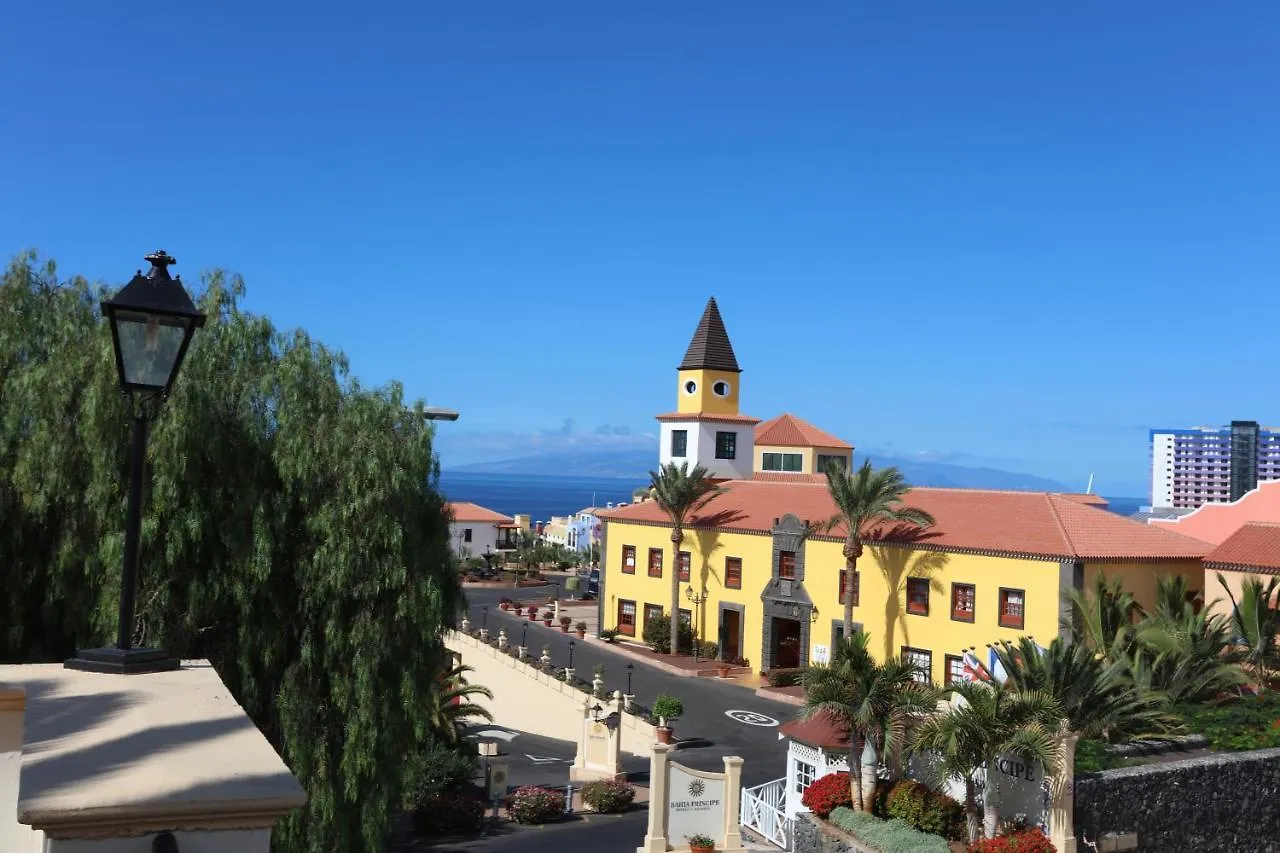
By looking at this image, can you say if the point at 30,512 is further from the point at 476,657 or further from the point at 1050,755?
the point at 476,657

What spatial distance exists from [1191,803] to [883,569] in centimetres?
2066

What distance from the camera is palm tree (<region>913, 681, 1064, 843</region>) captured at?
17.0 metres

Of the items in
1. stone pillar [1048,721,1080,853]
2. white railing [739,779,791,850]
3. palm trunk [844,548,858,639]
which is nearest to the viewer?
stone pillar [1048,721,1080,853]

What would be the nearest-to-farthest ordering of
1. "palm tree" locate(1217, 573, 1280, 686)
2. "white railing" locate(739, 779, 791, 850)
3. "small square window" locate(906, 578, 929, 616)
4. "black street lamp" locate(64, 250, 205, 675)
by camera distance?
1. "black street lamp" locate(64, 250, 205, 675)
2. "white railing" locate(739, 779, 791, 850)
3. "palm tree" locate(1217, 573, 1280, 686)
4. "small square window" locate(906, 578, 929, 616)

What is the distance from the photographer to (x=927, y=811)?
738 inches

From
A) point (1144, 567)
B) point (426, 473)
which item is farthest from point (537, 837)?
point (1144, 567)

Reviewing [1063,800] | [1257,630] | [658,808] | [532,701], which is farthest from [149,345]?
[532,701]

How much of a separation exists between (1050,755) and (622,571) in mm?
34936

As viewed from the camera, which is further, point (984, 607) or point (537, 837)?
point (984, 607)

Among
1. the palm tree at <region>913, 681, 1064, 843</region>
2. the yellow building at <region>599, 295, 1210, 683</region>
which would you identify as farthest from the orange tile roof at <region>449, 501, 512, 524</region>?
the palm tree at <region>913, 681, 1064, 843</region>

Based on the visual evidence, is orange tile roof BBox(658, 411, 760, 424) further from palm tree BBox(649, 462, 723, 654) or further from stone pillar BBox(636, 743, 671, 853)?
stone pillar BBox(636, 743, 671, 853)

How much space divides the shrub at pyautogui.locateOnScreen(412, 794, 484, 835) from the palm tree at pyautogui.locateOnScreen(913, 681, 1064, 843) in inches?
436

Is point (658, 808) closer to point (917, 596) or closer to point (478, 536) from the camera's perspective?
point (917, 596)

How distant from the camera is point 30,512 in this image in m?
13.1
